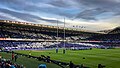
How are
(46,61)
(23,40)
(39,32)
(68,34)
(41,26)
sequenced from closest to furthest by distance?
1. (46,61)
2. (23,40)
3. (41,26)
4. (39,32)
5. (68,34)

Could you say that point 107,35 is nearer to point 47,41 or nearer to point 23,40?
point 47,41

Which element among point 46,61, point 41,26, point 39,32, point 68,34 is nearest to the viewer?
point 46,61

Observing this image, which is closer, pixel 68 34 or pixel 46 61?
pixel 46 61

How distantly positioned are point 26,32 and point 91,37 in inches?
2160

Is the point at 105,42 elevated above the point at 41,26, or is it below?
below

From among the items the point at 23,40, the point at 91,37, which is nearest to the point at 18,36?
the point at 23,40

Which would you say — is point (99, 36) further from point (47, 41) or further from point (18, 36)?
point (18, 36)

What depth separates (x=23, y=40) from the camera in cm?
11694

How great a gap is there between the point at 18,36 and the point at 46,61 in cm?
7913

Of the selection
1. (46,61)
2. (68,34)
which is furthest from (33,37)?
(46,61)

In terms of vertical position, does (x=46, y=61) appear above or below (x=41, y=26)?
below

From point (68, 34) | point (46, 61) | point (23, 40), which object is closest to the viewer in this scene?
point (46, 61)

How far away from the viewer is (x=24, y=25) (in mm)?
117438

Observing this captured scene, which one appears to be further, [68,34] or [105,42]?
[68,34]
